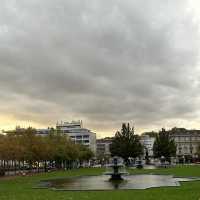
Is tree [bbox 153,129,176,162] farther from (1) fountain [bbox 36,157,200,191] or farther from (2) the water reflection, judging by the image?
(2) the water reflection

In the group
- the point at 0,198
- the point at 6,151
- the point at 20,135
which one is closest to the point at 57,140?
the point at 20,135

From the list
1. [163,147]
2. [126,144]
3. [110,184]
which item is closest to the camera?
[110,184]

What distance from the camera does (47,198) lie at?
27953 mm

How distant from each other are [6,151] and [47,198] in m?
56.6

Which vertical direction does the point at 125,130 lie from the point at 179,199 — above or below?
above

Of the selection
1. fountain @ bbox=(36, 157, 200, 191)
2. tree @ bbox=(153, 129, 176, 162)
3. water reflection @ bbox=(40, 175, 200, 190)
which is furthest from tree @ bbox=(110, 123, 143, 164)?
water reflection @ bbox=(40, 175, 200, 190)

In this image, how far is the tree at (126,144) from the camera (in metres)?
157

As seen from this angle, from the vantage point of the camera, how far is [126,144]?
158 m

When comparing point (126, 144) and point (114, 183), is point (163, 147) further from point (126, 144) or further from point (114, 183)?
point (114, 183)

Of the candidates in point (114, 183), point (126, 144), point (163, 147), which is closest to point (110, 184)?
point (114, 183)

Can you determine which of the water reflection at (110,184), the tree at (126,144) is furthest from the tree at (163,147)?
the water reflection at (110,184)

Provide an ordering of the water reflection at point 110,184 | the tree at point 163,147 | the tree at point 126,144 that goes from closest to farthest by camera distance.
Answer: the water reflection at point 110,184
the tree at point 126,144
the tree at point 163,147

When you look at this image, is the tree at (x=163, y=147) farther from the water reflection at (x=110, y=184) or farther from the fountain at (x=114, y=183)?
the water reflection at (x=110, y=184)

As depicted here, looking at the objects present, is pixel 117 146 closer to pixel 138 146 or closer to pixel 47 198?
pixel 138 146
